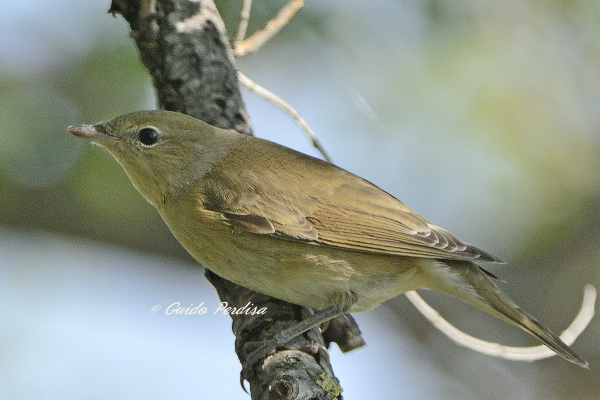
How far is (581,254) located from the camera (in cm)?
521

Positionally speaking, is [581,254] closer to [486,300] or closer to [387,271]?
[486,300]

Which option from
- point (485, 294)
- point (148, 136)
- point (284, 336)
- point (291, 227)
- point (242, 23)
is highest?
point (242, 23)

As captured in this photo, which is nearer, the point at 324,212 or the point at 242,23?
the point at 324,212

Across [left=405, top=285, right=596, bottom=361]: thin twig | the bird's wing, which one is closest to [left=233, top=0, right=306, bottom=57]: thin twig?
the bird's wing

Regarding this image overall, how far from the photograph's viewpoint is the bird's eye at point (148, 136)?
3969 millimetres

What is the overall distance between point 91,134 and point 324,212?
5.14ft

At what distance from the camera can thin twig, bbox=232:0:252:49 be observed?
453cm

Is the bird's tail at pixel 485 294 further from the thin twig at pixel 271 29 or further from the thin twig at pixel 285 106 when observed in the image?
the thin twig at pixel 271 29

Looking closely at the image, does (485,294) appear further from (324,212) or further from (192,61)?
(192,61)

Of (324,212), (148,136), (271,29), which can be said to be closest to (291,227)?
(324,212)

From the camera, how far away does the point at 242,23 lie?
4.56 meters

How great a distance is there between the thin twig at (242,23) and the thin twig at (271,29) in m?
0.04

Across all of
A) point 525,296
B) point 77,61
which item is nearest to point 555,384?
point 525,296

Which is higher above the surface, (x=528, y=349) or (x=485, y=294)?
(x=485, y=294)
